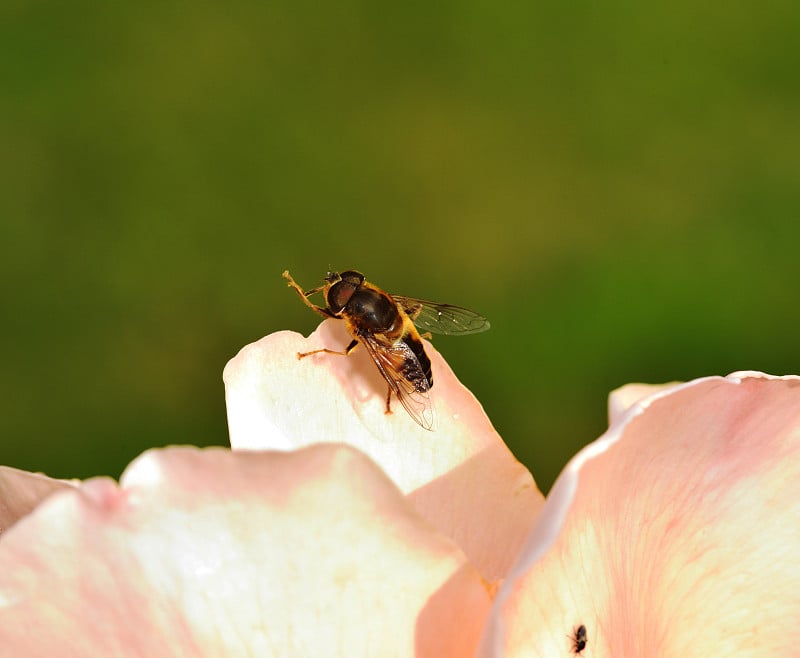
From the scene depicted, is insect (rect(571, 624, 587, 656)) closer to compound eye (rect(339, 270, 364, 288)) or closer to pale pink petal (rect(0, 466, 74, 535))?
pale pink petal (rect(0, 466, 74, 535))

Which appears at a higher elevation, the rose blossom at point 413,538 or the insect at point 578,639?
the rose blossom at point 413,538

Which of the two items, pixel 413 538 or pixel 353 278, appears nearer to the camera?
pixel 413 538

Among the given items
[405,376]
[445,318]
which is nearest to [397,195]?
[445,318]

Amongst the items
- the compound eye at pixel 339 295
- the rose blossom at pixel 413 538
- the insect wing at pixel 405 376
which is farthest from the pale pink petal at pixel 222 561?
the compound eye at pixel 339 295

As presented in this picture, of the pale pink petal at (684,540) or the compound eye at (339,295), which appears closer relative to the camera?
the pale pink petal at (684,540)

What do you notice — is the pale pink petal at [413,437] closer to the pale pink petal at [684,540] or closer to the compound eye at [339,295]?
the pale pink petal at [684,540]

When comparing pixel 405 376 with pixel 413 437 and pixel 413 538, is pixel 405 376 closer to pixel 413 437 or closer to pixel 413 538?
pixel 413 437
